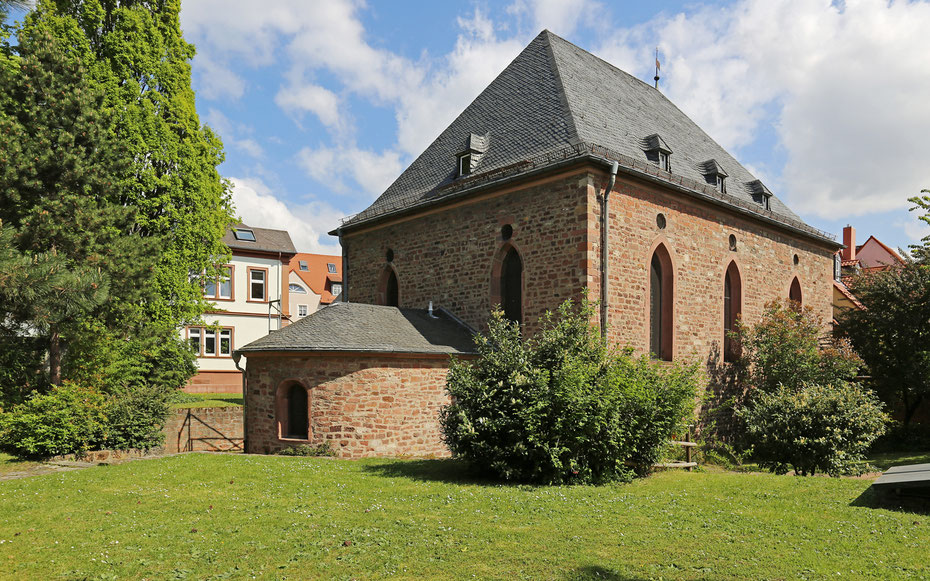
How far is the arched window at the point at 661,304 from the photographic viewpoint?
16.5m

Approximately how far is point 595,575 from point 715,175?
15.8 meters

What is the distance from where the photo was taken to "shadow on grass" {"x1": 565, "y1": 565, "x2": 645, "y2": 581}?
18.0ft

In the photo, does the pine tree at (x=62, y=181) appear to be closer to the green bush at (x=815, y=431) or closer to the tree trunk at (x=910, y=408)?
the green bush at (x=815, y=431)

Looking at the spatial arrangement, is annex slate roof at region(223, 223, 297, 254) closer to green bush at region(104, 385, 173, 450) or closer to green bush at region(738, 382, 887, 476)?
green bush at region(104, 385, 173, 450)

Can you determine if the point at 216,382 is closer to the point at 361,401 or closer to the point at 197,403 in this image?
the point at 197,403

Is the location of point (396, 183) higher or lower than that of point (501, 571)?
higher

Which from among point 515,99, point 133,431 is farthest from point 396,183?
point 133,431

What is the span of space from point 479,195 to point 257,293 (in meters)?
22.5

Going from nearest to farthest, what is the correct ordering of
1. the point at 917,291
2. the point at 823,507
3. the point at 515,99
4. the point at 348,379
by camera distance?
the point at 823,507, the point at 348,379, the point at 515,99, the point at 917,291

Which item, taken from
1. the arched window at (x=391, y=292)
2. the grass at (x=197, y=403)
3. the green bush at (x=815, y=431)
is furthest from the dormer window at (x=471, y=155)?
the grass at (x=197, y=403)

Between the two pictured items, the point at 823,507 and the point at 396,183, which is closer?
the point at 823,507

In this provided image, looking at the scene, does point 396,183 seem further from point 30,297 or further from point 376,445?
point 30,297

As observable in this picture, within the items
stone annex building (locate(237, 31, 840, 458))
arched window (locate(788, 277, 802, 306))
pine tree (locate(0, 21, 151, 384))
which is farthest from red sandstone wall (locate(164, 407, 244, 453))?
arched window (locate(788, 277, 802, 306))

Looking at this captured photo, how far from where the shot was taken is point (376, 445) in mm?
14055
